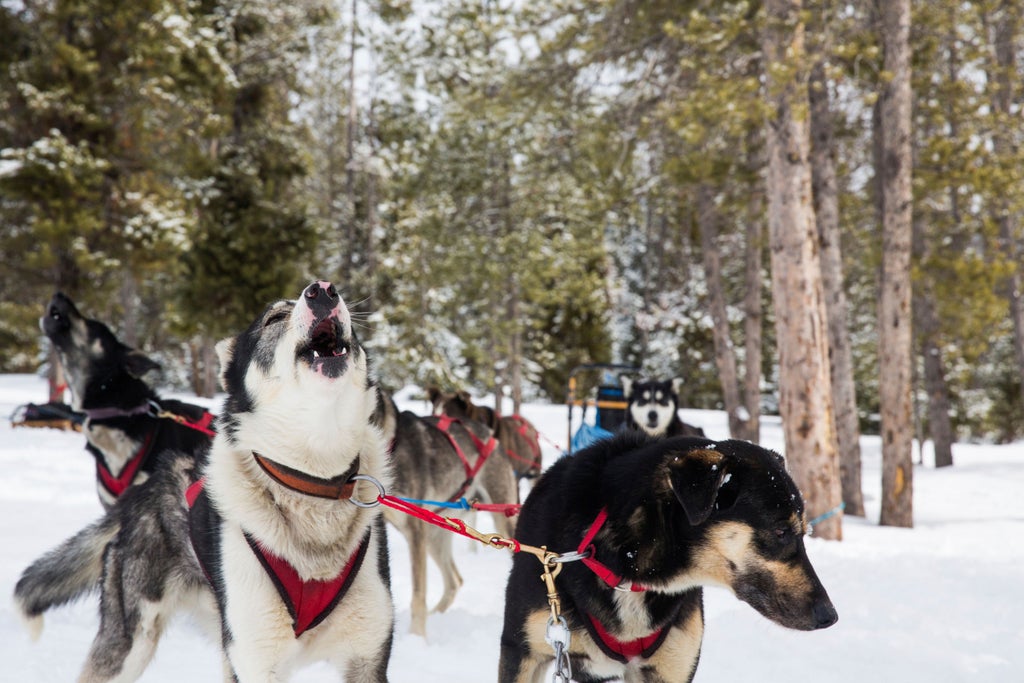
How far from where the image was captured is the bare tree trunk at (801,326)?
26.4ft

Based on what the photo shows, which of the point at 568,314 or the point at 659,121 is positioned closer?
the point at 659,121

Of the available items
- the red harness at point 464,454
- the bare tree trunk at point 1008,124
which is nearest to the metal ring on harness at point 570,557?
the red harness at point 464,454

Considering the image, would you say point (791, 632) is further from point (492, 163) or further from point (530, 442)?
point (492, 163)

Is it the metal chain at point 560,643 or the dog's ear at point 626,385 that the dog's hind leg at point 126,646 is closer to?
the metal chain at point 560,643

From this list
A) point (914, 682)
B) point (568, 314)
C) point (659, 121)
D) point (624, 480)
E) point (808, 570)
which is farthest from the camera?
point (568, 314)

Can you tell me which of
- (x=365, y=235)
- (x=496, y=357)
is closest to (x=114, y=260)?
(x=365, y=235)

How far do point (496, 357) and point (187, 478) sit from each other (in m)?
18.8

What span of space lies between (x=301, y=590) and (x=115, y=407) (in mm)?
3003

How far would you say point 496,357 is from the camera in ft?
71.0

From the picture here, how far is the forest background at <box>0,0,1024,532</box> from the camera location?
377 inches

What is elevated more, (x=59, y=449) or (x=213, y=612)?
(x=213, y=612)

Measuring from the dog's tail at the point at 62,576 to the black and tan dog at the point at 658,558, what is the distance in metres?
1.77

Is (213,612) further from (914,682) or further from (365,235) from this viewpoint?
(365,235)

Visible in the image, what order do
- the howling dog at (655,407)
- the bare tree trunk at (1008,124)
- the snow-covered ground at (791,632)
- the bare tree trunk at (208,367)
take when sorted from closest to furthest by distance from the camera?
the snow-covered ground at (791,632) → the howling dog at (655,407) → the bare tree trunk at (1008,124) → the bare tree trunk at (208,367)
